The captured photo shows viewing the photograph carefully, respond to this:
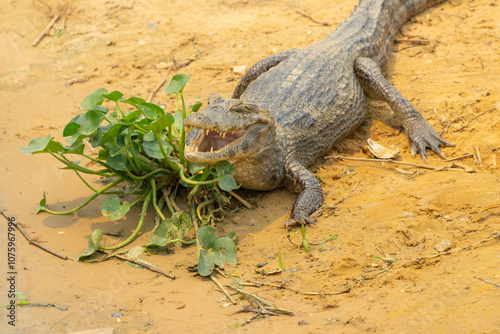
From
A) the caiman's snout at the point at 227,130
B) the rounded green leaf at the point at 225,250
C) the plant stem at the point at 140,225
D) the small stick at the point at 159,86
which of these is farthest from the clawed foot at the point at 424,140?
the small stick at the point at 159,86

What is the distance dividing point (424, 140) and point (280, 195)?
64.9 inches

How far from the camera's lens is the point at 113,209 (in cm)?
396

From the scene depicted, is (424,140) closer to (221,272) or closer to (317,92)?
(317,92)

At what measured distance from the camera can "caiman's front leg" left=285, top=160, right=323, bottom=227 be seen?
163 inches

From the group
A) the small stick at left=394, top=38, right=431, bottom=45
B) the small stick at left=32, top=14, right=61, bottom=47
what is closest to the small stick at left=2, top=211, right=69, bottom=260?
the small stick at left=32, top=14, right=61, bottom=47

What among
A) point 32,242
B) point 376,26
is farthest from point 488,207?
point 32,242

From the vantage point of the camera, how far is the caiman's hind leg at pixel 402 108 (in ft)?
16.3

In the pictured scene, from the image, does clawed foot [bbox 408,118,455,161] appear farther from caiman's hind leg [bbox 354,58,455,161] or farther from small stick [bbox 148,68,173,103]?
small stick [bbox 148,68,173,103]

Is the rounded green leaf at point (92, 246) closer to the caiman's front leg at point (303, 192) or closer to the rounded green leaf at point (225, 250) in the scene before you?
the rounded green leaf at point (225, 250)

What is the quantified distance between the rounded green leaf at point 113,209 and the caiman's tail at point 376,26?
3.39m

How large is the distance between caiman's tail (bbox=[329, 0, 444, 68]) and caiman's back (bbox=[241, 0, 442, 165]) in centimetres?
1

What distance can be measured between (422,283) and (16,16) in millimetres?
8159

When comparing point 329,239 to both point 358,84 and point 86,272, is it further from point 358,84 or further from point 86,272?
point 358,84

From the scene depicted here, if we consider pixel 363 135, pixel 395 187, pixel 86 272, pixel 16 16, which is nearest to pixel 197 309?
pixel 86 272
